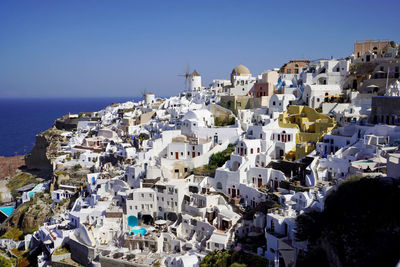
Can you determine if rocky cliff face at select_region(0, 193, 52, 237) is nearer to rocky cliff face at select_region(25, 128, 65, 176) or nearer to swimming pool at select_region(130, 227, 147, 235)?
swimming pool at select_region(130, 227, 147, 235)

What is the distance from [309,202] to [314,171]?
3687mm

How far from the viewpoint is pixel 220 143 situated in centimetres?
3278

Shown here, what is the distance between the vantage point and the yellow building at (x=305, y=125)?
27.8 meters

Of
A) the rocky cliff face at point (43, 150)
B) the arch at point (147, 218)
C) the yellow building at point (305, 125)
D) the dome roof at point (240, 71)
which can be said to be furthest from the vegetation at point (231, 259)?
the rocky cliff face at point (43, 150)

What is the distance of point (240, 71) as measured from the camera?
49531 millimetres

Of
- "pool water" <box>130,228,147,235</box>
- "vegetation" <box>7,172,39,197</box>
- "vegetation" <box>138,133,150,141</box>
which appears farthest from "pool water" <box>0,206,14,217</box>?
"pool water" <box>130,228,147,235</box>

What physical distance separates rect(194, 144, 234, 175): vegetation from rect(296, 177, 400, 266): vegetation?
454 inches

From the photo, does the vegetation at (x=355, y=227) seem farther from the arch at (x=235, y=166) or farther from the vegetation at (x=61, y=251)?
the vegetation at (x=61, y=251)

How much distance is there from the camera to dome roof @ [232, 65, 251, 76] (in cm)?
4930

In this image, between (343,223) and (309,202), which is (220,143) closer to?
(309,202)

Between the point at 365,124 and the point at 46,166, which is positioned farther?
the point at 46,166

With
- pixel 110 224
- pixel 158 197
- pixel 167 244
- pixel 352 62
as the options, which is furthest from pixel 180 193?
pixel 352 62

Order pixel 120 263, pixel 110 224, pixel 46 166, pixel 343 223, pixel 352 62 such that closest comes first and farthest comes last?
1. pixel 343 223
2. pixel 120 263
3. pixel 110 224
4. pixel 352 62
5. pixel 46 166

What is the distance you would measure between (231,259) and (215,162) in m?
11.3
